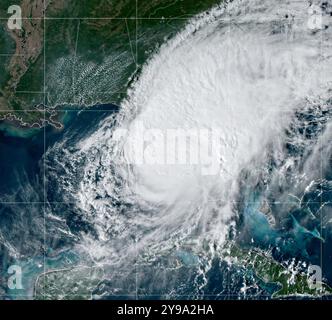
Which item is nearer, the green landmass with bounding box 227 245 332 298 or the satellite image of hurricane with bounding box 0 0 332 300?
the satellite image of hurricane with bounding box 0 0 332 300

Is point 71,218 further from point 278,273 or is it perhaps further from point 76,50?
point 278,273

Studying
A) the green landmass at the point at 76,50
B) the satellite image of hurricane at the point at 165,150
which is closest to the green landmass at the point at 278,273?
the satellite image of hurricane at the point at 165,150

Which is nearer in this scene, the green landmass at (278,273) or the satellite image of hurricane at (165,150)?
the satellite image of hurricane at (165,150)

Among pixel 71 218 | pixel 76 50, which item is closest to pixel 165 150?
pixel 71 218

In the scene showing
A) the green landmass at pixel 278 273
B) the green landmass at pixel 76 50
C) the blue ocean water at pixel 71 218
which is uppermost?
the green landmass at pixel 76 50

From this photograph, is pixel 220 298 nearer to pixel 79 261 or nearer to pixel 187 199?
pixel 187 199

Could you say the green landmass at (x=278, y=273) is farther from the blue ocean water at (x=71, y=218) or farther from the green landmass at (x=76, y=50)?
the green landmass at (x=76, y=50)

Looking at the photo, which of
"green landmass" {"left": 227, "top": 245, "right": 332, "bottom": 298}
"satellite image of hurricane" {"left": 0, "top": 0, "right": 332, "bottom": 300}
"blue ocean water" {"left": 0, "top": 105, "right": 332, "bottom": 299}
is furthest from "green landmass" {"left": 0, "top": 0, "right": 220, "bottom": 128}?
"green landmass" {"left": 227, "top": 245, "right": 332, "bottom": 298}

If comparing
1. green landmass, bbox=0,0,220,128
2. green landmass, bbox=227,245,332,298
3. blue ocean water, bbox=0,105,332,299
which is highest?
green landmass, bbox=0,0,220,128

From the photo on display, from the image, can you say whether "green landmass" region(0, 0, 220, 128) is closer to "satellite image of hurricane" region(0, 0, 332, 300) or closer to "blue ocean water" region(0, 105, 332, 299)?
"satellite image of hurricane" region(0, 0, 332, 300)
